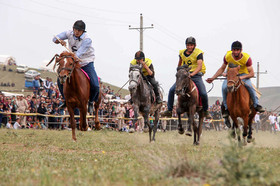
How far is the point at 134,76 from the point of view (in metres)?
13.1

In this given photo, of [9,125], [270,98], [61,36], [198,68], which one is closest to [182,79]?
[198,68]

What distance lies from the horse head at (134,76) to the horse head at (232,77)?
3236 mm

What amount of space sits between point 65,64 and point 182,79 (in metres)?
3.44

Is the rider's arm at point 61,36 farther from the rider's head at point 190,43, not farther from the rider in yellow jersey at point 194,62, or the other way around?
the rider's head at point 190,43

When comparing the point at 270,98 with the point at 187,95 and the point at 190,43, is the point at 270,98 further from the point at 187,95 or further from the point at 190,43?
the point at 187,95

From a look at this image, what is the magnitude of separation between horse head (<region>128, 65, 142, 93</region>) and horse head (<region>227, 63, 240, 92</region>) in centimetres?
324

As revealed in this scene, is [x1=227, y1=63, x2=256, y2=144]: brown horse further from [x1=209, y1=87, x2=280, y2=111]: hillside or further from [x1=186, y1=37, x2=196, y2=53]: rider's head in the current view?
[x1=209, y1=87, x2=280, y2=111]: hillside

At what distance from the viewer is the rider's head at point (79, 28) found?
485 inches

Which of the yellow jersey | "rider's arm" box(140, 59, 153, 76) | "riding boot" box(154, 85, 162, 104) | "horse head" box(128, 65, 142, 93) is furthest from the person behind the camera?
"riding boot" box(154, 85, 162, 104)

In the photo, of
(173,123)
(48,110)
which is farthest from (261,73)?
(48,110)

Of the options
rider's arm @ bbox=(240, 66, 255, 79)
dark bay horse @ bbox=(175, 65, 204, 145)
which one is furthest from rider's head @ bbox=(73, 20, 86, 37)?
rider's arm @ bbox=(240, 66, 255, 79)

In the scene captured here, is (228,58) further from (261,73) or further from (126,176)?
(261,73)

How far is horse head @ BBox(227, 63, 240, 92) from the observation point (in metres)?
11.0

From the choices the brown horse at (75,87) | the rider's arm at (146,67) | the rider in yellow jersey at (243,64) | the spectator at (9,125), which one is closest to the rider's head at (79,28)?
the brown horse at (75,87)
